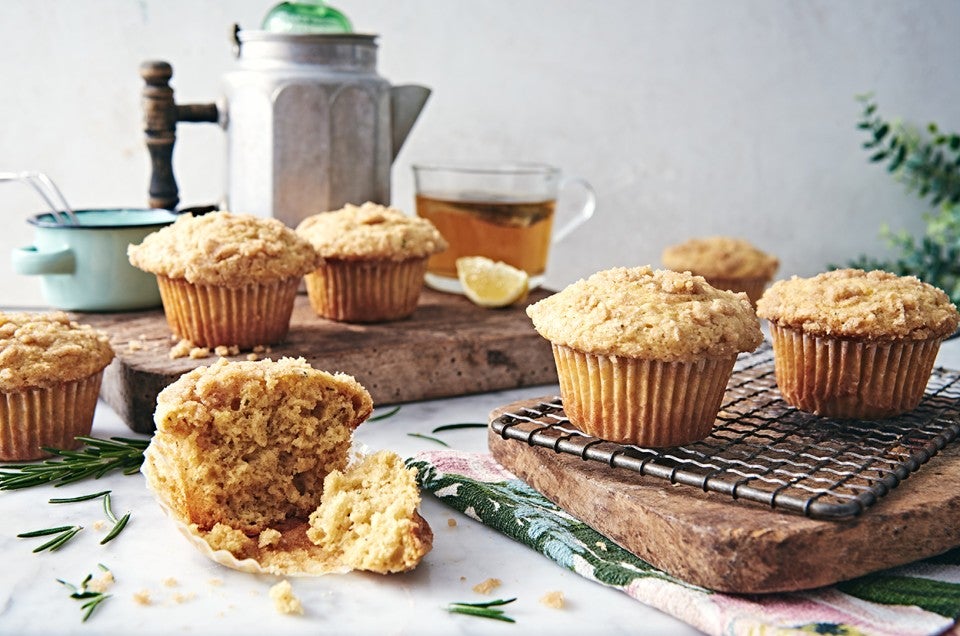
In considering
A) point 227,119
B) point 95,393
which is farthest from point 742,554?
point 227,119

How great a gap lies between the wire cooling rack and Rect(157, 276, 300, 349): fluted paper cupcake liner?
94 centimetres

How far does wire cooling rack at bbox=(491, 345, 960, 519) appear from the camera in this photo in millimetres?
1947

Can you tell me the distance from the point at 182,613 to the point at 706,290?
51.8 inches

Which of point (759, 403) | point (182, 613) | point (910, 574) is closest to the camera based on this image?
point (182, 613)

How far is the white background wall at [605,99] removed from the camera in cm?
443

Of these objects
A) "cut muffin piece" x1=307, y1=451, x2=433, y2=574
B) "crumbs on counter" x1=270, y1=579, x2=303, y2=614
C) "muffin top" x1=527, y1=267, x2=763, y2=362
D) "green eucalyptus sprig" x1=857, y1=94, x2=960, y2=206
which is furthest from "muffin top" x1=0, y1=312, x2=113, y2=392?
"green eucalyptus sprig" x1=857, y1=94, x2=960, y2=206

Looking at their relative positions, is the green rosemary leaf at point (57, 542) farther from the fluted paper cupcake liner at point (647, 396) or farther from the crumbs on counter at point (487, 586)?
the fluted paper cupcake liner at point (647, 396)

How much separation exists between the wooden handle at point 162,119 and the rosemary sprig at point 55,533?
186 centimetres

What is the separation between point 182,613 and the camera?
181 centimetres

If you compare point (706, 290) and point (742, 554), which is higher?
point (706, 290)

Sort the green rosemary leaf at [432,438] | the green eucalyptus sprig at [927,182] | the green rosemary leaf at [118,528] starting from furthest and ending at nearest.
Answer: the green eucalyptus sprig at [927,182] → the green rosemary leaf at [432,438] → the green rosemary leaf at [118,528]

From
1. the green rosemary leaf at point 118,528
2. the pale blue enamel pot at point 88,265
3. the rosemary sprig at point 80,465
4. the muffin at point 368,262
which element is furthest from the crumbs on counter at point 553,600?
the pale blue enamel pot at point 88,265

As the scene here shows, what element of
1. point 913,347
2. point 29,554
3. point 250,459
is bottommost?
point 29,554

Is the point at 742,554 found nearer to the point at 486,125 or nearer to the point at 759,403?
the point at 759,403
